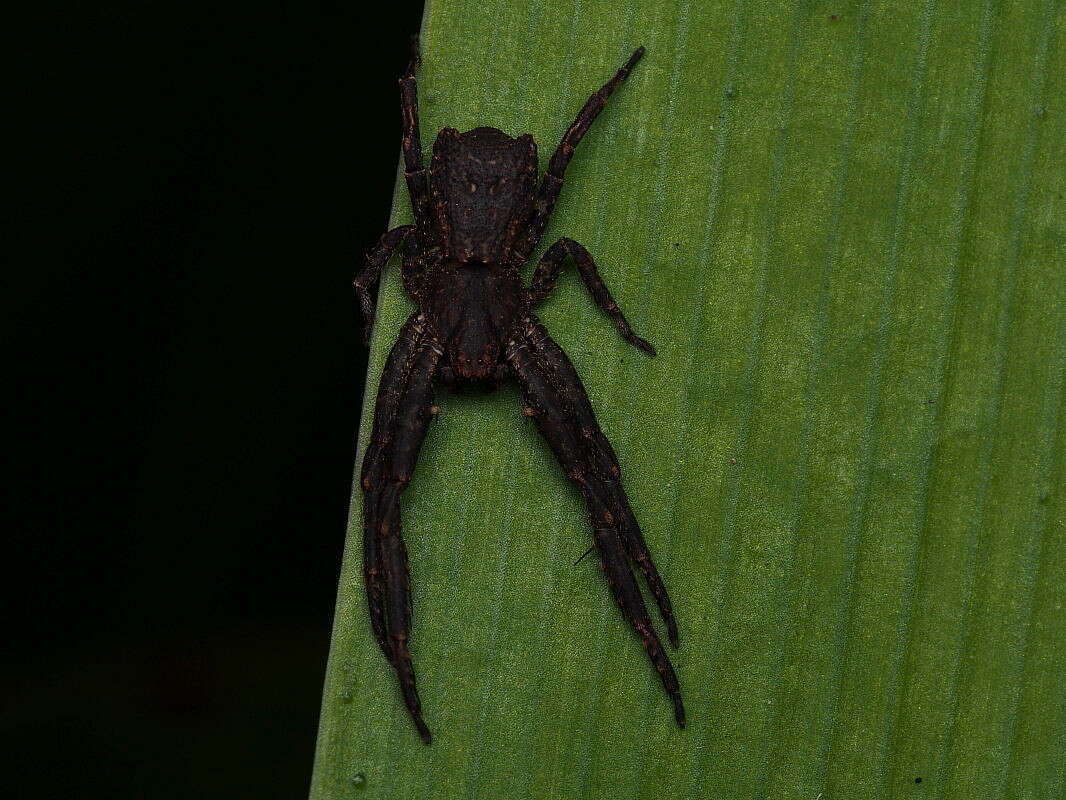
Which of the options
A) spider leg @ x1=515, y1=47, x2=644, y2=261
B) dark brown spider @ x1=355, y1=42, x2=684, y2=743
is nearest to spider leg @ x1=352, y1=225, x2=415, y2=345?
dark brown spider @ x1=355, y1=42, x2=684, y2=743

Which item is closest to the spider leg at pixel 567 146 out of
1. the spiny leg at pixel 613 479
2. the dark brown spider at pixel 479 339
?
the dark brown spider at pixel 479 339

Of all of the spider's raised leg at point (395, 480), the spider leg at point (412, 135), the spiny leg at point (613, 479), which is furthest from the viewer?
the spider leg at point (412, 135)

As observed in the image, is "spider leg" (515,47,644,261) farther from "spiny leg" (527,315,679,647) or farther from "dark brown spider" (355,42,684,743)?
"spiny leg" (527,315,679,647)

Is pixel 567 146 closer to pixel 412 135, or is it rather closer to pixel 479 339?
pixel 412 135

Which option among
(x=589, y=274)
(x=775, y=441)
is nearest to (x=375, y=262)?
(x=589, y=274)

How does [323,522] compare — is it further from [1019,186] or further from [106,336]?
[1019,186]

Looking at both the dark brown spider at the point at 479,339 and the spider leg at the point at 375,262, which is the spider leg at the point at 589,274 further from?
the spider leg at the point at 375,262

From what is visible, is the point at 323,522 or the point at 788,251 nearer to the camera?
the point at 788,251

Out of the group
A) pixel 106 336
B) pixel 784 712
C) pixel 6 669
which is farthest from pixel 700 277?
pixel 6 669
